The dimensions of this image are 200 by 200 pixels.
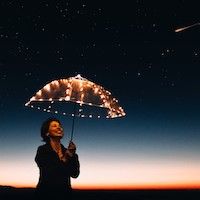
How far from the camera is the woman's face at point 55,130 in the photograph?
649 centimetres

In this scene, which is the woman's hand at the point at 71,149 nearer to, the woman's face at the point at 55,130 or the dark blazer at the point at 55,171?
the dark blazer at the point at 55,171

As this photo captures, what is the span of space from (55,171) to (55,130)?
0.62m

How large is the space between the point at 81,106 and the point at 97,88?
99cm

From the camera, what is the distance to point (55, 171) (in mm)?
6246

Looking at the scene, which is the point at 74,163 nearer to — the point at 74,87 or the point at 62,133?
the point at 62,133

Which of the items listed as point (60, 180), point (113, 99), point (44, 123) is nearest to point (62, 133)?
point (44, 123)

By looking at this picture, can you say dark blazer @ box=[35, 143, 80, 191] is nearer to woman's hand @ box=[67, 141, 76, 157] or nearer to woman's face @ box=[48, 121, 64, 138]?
woman's hand @ box=[67, 141, 76, 157]

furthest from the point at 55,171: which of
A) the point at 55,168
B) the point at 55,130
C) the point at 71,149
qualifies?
the point at 55,130

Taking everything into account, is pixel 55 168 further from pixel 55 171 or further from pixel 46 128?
pixel 46 128

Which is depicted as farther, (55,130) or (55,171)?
(55,130)

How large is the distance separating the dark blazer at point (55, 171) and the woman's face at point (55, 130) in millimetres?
258

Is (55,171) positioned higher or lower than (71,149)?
lower

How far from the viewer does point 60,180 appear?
624cm

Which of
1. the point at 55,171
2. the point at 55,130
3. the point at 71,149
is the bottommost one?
the point at 55,171
